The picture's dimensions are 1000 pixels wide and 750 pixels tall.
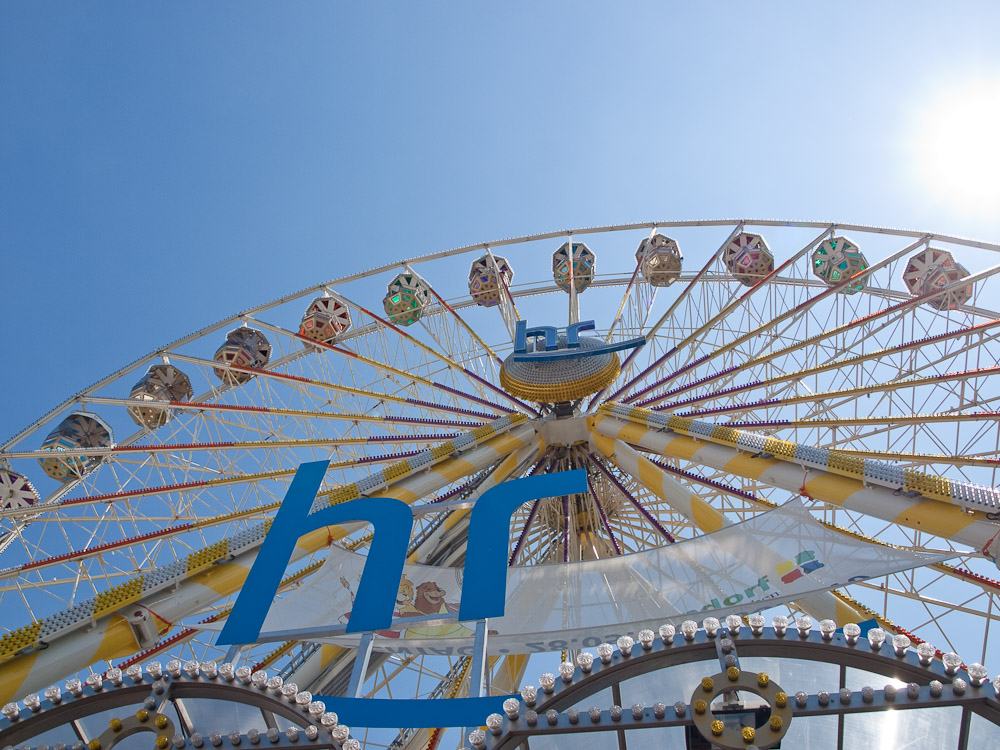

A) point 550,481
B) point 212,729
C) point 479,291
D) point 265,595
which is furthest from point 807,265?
point 212,729

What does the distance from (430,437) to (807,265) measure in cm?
1135

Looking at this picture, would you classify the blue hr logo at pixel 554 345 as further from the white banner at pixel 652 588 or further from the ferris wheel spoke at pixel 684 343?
the white banner at pixel 652 588

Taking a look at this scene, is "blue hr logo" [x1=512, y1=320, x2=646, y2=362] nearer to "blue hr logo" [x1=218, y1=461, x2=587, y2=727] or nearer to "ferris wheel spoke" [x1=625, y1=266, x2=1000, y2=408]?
"ferris wheel spoke" [x1=625, y1=266, x2=1000, y2=408]

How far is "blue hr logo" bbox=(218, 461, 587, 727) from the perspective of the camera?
27.9 feet

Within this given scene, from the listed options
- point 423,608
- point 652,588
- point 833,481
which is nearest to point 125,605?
point 423,608

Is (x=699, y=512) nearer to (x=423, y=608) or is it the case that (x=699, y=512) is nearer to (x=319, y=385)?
(x=423, y=608)

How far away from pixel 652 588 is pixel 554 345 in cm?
899

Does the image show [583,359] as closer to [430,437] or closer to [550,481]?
[430,437]

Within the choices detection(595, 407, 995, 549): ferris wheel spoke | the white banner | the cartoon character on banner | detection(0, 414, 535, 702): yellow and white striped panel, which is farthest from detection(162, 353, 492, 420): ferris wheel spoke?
the white banner

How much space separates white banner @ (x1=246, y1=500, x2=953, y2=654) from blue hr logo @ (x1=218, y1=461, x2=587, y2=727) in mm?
520

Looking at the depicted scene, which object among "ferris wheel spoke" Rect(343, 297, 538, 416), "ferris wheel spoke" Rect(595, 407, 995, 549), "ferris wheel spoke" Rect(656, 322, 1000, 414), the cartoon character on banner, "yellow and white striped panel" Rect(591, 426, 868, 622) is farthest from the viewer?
"ferris wheel spoke" Rect(343, 297, 538, 416)

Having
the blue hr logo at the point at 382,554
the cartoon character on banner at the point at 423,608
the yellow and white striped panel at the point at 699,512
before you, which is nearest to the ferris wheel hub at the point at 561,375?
the yellow and white striped panel at the point at 699,512

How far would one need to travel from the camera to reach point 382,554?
30.0ft

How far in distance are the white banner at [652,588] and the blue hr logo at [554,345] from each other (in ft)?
23.6
